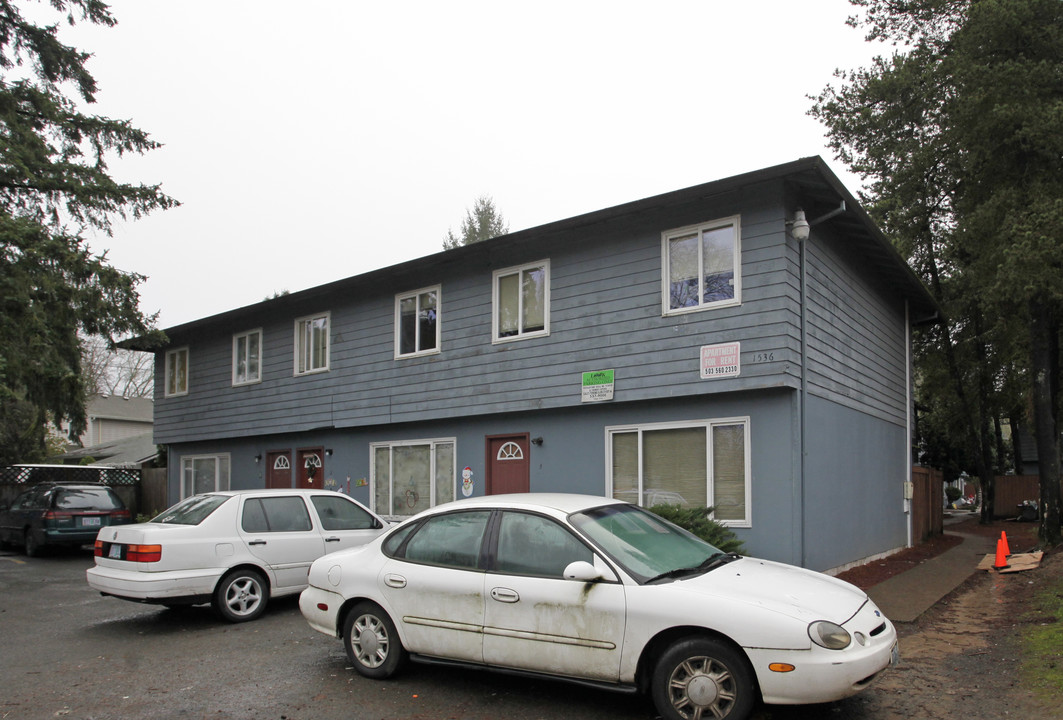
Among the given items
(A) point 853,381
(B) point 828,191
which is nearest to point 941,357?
(A) point 853,381

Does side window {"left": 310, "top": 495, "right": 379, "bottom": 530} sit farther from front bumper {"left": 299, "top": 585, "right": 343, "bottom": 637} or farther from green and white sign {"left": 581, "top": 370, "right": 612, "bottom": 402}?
green and white sign {"left": 581, "top": 370, "right": 612, "bottom": 402}

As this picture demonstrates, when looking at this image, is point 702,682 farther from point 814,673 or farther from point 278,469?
point 278,469

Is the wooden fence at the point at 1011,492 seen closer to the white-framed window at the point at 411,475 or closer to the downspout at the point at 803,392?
the downspout at the point at 803,392

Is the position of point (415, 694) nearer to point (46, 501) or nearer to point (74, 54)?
point (46, 501)

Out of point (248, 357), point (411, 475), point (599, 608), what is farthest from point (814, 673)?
point (248, 357)

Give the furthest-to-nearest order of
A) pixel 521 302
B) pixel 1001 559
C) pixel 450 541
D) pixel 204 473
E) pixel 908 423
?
pixel 204 473 < pixel 908 423 < pixel 521 302 < pixel 1001 559 < pixel 450 541

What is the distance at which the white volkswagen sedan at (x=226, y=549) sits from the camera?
8.60m

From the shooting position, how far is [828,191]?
35.9 feet

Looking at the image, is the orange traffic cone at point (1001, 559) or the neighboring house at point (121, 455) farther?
the neighboring house at point (121, 455)

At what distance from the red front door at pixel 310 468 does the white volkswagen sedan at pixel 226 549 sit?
7.27m

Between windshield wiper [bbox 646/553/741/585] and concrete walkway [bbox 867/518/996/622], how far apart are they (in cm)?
353

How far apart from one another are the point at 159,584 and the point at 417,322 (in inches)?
305

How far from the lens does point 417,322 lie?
15.4 metres

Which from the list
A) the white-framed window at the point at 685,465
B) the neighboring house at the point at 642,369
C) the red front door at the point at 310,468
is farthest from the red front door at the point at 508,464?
the red front door at the point at 310,468
